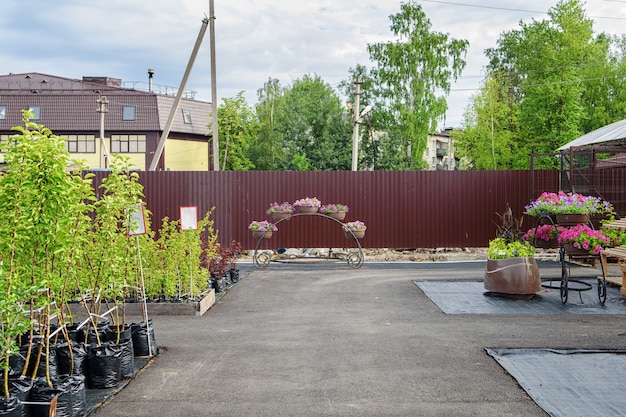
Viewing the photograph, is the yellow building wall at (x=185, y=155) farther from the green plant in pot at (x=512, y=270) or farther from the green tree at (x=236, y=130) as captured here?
the green plant in pot at (x=512, y=270)

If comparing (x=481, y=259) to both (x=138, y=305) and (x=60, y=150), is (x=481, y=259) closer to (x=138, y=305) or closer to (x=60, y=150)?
(x=138, y=305)

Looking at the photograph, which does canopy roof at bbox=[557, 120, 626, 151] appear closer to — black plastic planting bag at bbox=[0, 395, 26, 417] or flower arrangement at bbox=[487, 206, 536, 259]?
flower arrangement at bbox=[487, 206, 536, 259]

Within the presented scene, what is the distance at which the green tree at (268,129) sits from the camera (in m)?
48.4

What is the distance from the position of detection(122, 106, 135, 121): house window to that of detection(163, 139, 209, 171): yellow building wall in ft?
10.4

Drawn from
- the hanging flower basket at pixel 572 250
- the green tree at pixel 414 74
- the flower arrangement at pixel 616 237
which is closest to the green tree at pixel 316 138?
the green tree at pixel 414 74

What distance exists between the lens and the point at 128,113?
5003cm

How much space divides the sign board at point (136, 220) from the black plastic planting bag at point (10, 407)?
9.54 feet

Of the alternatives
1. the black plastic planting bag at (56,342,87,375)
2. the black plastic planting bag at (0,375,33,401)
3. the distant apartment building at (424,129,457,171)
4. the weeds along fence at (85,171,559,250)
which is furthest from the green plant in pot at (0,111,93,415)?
the distant apartment building at (424,129,457,171)

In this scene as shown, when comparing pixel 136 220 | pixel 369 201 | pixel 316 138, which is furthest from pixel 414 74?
pixel 136 220

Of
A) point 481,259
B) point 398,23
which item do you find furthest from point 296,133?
point 481,259

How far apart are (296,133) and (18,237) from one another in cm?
3350

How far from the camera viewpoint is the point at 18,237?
523 centimetres

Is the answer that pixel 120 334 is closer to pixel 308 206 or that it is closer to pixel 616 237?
pixel 308 206

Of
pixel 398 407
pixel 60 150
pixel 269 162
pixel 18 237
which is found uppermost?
pixel 269 162
